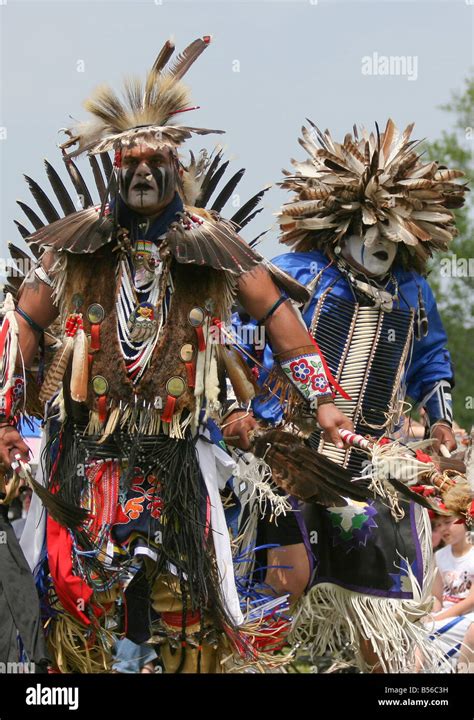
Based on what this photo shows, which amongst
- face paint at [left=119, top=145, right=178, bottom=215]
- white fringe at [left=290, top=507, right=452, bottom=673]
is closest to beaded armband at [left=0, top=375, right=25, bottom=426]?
face paint at [left=119, top=145, right=178, bottom=215]

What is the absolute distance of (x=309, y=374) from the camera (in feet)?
18.1

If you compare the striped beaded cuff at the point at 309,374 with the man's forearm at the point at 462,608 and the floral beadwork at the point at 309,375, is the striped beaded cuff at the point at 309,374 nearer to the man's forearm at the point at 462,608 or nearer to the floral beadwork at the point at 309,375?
the floral beadwork at the point at 309,375

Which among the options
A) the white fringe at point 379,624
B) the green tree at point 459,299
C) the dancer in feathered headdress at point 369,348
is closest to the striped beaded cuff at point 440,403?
the dancer in feathered headdress at point 369,348

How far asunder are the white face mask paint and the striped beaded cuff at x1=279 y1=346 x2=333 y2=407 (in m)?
1.24

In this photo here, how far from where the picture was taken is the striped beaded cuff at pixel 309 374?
5504 mm

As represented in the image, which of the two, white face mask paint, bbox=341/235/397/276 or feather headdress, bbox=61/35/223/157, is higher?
feather headdress, bbox=61/35/223/157

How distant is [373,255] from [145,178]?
1639 millimetres

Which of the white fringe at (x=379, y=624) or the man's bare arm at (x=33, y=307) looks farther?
the white fringe at (x=379, y=624)

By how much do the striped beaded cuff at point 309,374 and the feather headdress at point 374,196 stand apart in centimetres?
120

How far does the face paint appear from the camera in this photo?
210 inches

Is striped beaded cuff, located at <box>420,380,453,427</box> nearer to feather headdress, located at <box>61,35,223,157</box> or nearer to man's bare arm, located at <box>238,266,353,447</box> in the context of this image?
man's bare arm, located at <box>238,266,353,447</box>

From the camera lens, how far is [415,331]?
6770 mm

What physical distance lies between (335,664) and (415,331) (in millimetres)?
1524
